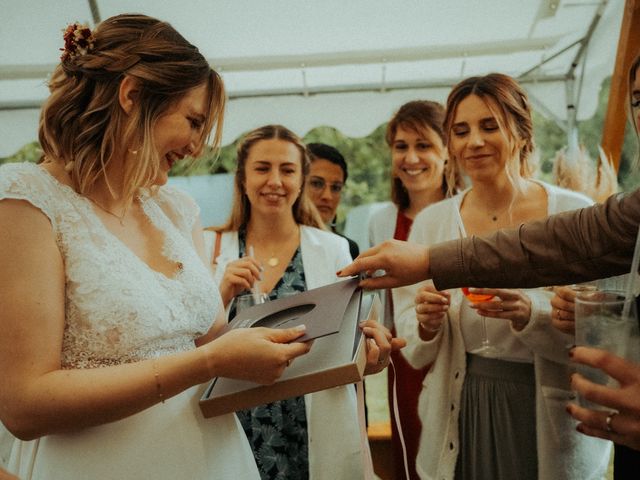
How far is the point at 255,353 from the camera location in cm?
109

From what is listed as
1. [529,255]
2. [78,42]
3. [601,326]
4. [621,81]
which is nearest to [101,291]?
[78,42]

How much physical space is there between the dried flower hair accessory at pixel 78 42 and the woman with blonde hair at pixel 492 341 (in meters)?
1.21

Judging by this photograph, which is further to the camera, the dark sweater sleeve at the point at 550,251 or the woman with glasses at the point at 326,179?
the woman with glasses at the point at 326,179

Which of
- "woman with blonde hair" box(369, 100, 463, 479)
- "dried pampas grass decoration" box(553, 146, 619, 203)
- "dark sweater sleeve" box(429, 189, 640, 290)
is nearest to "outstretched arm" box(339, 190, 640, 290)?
"dark sweater sleeve" box(429, 189, 640, 290)

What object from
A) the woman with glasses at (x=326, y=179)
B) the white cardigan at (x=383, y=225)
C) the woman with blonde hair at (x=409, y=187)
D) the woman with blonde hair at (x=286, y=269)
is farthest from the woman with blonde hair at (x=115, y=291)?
the woman with glasses at (x=326, y=179)

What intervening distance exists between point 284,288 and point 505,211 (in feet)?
3.17

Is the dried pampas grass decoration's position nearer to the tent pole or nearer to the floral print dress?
the floral print dress

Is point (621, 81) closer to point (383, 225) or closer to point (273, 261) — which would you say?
point (383, 225)

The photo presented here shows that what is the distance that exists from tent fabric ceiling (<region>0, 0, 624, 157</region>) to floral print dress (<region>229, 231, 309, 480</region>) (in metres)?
2.60

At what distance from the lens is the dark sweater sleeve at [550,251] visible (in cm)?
143

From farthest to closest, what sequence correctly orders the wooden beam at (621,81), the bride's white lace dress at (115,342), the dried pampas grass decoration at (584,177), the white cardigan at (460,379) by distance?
the wooden beam at (621,81), the dried pampas grass decoration at (584,177), the white cardigan at (460,379), the bride's white lace dress at (115,342)

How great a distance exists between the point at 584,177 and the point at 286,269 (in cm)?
189

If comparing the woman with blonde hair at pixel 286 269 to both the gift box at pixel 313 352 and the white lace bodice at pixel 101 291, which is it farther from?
the white lace bodice at pixel 101 291

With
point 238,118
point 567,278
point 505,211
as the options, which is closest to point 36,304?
point 567,278
